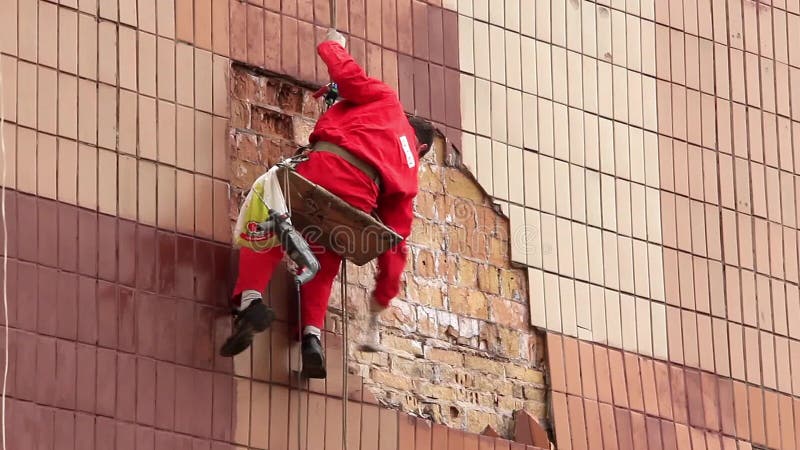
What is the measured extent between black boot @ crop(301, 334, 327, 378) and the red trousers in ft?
0.36

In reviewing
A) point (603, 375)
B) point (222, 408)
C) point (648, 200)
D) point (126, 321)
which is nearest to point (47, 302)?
point (126, 321)

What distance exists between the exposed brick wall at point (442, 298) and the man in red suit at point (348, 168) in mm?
412

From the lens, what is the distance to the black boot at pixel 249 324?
11.5 metres

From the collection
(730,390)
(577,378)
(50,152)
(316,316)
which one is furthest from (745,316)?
(50,152)

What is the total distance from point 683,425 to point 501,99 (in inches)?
85.8

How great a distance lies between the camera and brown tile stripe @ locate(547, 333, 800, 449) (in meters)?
13.4

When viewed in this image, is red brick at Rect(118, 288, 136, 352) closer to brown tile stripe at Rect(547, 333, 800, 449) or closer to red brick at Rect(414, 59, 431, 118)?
red brick at Rect(414, 59, 431, 118)

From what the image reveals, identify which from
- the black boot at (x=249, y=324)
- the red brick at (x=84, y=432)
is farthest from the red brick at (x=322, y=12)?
the red brick at (x=84, y=432)

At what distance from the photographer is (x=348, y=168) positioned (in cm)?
1198

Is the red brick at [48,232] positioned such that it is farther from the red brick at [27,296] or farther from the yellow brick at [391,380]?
the yellow brick at [391,380]

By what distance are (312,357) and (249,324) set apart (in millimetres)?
514

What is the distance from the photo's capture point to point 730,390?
14.2m

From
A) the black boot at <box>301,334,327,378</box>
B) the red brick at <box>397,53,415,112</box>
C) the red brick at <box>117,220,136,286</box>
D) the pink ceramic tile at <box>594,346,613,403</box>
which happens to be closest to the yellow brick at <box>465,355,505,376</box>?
the pink ceramic tile at <box>594,346,613,403</box>

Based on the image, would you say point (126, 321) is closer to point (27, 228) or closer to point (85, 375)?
point (85, 375)
